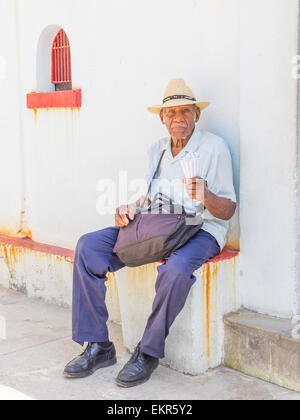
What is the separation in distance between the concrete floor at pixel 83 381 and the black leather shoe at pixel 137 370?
4cm

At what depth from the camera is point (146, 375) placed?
3.43 meters

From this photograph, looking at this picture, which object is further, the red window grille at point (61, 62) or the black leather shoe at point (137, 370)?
the red window grille at point (61, 62)

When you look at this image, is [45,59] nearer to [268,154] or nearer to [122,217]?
[122,217]

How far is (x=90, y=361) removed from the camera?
358 cm

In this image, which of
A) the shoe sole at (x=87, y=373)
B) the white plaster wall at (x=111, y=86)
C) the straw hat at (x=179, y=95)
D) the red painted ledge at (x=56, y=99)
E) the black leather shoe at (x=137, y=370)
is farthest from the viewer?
the red painted ledge at (x=56, y=99)

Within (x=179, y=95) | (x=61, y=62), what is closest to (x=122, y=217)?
(x=179, y=95)

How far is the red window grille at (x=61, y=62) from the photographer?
505 centimetres

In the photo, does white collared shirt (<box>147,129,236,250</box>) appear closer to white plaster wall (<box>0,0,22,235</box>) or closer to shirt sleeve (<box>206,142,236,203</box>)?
shirt sleeve (<box>206,142,236,203</box>)

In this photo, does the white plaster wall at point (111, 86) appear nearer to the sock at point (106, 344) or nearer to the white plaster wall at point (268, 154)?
the white plaster wall at point (268, 154)

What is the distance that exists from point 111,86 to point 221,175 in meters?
1.39

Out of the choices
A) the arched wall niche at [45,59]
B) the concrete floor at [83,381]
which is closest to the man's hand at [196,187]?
the concrete floor at [83,381]
